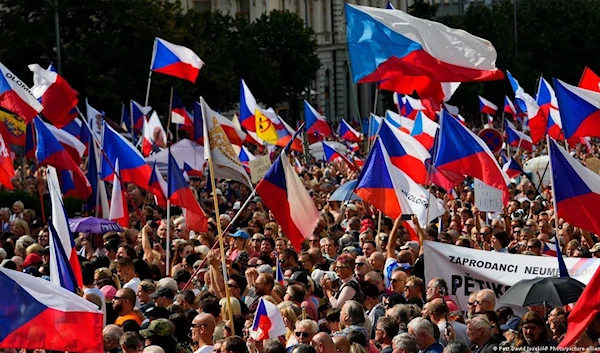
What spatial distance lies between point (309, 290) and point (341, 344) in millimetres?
2938

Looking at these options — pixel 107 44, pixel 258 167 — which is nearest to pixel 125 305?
pixel 258 167

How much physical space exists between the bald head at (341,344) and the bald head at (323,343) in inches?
6.8

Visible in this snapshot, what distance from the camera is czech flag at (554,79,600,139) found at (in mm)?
16750

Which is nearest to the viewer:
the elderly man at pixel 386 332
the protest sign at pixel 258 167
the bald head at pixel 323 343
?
the bald head at pixel 323 343

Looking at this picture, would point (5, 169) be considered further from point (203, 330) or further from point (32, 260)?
point (203, 330)

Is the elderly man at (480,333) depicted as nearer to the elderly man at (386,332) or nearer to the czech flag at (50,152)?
the elderly man at (386,332)

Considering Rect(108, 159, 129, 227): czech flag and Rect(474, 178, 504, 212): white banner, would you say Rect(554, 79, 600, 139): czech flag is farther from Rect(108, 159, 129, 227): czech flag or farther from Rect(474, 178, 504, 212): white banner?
Rect(108, 159, 129, 227): czech flag

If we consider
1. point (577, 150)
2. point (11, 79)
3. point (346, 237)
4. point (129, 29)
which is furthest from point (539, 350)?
point (129, 29)

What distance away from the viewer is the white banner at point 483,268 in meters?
11.7

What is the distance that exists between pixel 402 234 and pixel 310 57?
52506 millimetres

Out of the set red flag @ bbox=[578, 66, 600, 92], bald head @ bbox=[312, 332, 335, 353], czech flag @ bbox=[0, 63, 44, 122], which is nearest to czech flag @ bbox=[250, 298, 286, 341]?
bald head @ bbox=[312, 332, 335, 353]

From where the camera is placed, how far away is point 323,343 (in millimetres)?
9438

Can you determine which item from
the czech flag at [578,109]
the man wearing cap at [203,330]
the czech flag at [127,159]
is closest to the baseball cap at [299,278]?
the man wearing cap at [203,330]

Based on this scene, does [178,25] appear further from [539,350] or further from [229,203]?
[539,350]
